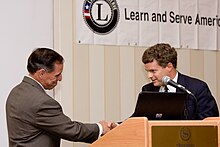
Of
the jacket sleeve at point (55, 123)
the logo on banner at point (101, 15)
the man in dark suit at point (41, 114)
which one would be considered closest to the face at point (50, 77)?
the man in dark suit at point (41, 114)

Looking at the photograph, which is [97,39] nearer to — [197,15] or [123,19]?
[123,19]

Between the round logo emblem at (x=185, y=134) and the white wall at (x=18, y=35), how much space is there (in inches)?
70.6

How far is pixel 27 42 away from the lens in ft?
12.4

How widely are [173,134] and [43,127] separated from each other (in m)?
0.94

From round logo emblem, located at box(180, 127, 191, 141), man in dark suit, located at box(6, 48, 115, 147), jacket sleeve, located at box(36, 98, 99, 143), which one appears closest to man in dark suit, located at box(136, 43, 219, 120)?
man in dark suit, located at box(6, 48, 115, 147)

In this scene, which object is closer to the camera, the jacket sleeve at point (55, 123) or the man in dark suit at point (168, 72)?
the jacket sleeve at point (55, 123)

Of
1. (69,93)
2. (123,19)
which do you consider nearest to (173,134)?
(69,93)

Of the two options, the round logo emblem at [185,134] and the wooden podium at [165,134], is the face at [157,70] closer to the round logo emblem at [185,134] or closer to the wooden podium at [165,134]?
the wooden podium at [165,134]

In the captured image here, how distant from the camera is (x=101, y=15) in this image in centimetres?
403

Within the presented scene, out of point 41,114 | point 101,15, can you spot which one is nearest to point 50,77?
point 41,114

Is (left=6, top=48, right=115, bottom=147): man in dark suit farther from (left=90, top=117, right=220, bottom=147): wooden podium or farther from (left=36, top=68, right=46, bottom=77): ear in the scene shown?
(left=90, top=117, right=220, bottom=147): wooden podium

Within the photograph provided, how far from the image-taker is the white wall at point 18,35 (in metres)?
3.68

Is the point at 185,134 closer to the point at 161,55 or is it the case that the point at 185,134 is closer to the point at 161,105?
the point at 161,105

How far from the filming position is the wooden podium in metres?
2.15
